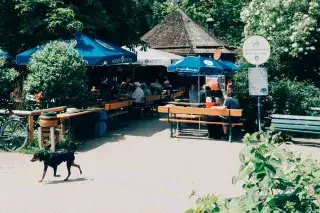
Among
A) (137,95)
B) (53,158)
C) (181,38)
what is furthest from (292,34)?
(181,38)

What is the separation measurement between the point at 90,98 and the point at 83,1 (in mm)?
4030

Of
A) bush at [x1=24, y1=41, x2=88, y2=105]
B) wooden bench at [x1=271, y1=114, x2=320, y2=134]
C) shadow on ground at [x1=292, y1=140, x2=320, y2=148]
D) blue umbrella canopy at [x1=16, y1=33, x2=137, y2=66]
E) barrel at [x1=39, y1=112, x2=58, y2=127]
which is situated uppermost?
blue umbrella canopy at [x1=16, y1=33, x2=137, y2=66]

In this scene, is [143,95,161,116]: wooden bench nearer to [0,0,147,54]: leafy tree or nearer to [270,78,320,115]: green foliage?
[0,0,147,54]: leafy tree

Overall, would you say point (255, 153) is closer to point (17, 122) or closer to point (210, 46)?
point (17, 122)

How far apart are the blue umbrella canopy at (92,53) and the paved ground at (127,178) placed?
2889 millimetres

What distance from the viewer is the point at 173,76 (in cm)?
2842

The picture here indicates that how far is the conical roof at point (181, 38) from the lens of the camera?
2653cm

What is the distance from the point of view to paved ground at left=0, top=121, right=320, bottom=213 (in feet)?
22.4

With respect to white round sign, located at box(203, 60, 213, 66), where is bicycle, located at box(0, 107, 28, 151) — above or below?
below

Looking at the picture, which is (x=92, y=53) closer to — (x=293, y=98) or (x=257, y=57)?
(x=293, y=98)

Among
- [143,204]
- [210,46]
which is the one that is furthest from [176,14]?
[143,204]

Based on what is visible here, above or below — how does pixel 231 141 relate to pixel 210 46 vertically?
below

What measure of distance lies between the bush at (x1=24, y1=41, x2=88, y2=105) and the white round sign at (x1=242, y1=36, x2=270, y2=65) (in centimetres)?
532

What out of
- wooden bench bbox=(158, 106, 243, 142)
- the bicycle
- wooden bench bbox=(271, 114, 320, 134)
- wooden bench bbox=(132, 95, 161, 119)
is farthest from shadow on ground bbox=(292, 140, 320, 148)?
the bicycle
